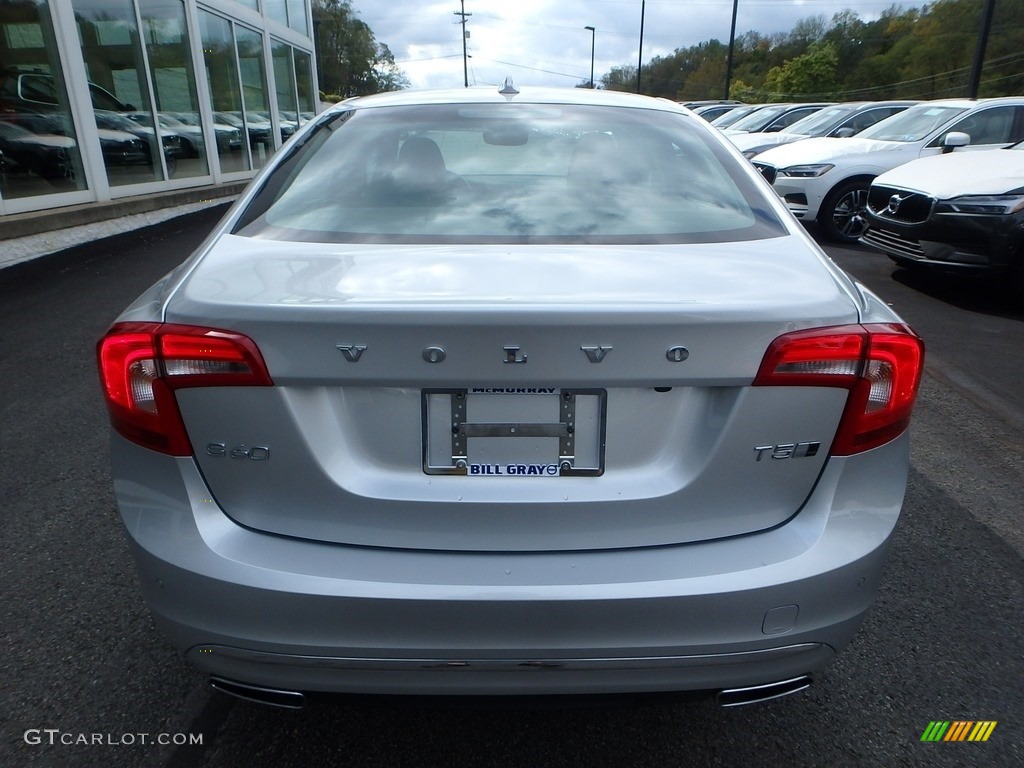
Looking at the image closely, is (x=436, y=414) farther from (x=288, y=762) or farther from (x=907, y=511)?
(x=907, y=511)

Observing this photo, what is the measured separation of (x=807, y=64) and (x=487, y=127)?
86.3 metres

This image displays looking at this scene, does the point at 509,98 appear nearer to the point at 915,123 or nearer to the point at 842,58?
the point at 915,123

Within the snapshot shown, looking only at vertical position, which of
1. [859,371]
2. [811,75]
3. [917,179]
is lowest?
[917,179]

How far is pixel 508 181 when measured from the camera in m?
2.22

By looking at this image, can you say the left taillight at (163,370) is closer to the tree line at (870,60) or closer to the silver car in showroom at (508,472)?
the silver car in showroom at (508,472)

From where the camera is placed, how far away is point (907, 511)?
3256 mm

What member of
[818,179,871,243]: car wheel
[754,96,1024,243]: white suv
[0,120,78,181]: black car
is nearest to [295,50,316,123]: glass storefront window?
[0,120,78,181]: black car

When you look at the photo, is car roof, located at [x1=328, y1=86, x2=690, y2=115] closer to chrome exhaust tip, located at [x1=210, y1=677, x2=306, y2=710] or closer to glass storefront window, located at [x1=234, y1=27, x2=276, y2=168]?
chrome exhaust tip, located at [x1=210, y1=677, x2=306, y2=710]

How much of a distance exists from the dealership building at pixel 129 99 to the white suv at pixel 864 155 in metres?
8.88

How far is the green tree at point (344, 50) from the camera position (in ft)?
252

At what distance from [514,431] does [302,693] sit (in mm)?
722

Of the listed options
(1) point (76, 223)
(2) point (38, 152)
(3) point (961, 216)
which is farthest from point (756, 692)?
(2) point (38, 152)

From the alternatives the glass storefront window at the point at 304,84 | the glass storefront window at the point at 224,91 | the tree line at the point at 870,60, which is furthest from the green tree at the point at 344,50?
the glass storefront window at the point at 224,91

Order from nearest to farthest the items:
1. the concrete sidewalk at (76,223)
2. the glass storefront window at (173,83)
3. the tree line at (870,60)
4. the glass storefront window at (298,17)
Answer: the concrete sidewalk at (76,223) < the glass storefront window at (173,83) < the glass storefront window at (298,17) < the tree line at (870,60)
